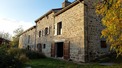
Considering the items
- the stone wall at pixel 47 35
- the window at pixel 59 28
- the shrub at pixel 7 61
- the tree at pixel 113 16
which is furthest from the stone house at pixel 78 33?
the shrub at pixel 7 61

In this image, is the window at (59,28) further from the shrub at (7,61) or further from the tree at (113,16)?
the tree at (113,16)

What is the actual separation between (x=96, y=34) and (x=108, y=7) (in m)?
8.45

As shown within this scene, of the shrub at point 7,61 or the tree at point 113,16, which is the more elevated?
the tree at point 113,16

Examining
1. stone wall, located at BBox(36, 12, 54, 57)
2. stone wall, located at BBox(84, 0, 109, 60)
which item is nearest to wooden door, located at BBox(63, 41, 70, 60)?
stone wall, located at BBox(84, 0, 109, 60)

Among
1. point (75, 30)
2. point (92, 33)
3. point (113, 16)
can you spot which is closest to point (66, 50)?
point (75, 30)

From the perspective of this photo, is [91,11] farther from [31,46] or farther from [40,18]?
[31,46]

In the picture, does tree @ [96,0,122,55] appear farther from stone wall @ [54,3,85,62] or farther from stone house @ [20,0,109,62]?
stone wall @ [54,3,85,62]

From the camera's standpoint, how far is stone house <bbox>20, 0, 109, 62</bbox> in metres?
15.2

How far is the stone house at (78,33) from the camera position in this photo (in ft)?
50.0

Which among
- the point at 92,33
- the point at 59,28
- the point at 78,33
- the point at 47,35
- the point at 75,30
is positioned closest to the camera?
the point at 92,33

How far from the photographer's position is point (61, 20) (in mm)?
20016

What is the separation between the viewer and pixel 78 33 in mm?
16094

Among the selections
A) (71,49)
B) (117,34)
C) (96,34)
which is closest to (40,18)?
(71,49)

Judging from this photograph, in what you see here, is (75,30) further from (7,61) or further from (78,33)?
(7,61)
